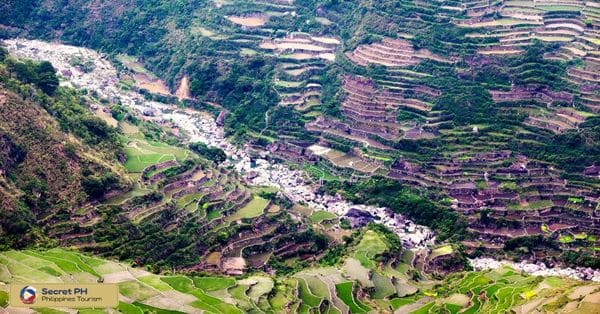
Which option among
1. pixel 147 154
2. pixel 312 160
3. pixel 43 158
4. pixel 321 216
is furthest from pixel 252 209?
pixel 43 158


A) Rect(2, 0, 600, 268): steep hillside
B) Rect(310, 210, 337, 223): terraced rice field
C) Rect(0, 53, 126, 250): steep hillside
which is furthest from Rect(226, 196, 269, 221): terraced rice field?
Rect(2, 0, 600, 268): steep hillside

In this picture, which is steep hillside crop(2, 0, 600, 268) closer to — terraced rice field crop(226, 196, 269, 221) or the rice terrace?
the rice terrace

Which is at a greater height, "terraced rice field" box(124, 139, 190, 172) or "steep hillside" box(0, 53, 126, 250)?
"steep hillside" box(0, 53, 126, 250)

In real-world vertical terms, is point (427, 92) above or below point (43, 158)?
above

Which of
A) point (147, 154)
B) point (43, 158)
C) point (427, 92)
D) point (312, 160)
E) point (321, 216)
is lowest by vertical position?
point (321, 216)

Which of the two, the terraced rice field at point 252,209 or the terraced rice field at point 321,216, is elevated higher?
the terraced rice field at point 252,209

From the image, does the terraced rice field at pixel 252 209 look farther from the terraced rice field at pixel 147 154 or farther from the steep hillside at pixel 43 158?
the steep hillside at pixel 43 158

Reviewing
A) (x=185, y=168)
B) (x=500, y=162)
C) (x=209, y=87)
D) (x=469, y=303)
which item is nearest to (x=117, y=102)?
(x=209, y=87)

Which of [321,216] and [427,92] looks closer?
[321,216]

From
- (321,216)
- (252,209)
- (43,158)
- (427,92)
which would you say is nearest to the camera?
(43,158)

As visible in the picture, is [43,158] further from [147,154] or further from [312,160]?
[312,160]

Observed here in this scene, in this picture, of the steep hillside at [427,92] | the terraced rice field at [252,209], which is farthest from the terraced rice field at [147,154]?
the steep hillside at [427,92]
